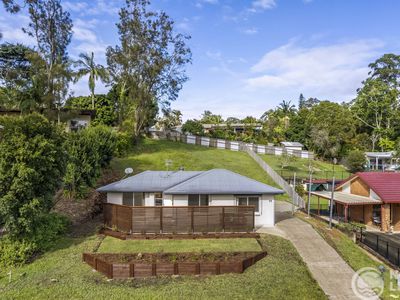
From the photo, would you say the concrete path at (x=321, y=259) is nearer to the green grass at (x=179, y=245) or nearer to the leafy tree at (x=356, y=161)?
the green grass at (x=179, y=245)

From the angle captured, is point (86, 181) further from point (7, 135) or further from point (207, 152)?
point (207, 152)

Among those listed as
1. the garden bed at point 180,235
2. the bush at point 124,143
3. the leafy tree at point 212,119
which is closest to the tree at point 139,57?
the bush at point 124,143

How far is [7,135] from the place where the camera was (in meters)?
15.7

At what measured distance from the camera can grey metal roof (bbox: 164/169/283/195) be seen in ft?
64.1

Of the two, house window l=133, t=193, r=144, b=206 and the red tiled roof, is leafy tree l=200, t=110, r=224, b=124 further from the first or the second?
house window l=133, t=193, r=144, b=206

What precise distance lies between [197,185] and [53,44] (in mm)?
21440

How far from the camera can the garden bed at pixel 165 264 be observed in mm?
13047

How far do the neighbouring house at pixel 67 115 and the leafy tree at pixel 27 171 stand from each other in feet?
38.0

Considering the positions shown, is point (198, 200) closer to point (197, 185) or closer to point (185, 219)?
point (197, 185)

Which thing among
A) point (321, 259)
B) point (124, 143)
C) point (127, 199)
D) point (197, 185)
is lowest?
point (321, 259)

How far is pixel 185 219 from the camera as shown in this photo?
18.2 m

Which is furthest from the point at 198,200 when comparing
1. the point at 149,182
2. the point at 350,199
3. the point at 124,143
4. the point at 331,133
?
the point at 331,133

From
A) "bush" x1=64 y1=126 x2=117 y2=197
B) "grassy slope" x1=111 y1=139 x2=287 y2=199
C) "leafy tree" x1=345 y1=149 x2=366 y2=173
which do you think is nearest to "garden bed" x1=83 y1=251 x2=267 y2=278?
"bush" x1=64 y1=126 x2=117 y2=197

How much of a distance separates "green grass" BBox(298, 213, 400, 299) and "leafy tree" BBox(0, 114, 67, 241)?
15.6 meters
